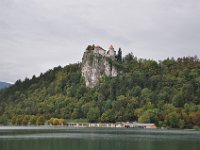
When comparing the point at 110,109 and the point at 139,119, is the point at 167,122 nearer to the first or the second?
the point at 139,119

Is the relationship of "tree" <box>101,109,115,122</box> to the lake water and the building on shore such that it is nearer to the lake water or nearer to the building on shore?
the building on shore

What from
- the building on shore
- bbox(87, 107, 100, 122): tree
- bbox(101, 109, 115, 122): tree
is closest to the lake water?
the building on shore

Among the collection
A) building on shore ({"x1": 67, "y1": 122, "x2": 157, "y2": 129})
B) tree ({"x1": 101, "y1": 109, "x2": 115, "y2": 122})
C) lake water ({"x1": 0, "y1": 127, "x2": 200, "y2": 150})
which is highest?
tree ({"x1": 101, "y1": 109, "x2": 115, "y2": 122})

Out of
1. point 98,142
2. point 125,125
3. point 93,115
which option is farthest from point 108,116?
point 98,142

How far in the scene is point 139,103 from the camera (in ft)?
630

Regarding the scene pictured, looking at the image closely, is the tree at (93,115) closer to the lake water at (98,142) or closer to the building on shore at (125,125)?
the building on shore at (125,125)

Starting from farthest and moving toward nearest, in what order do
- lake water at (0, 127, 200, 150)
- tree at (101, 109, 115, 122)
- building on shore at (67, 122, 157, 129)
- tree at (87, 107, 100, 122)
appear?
1. tree at (87, 107, 100, 122)
2. tree at (101, 109, 115, 122)
3. building on shore at (67, 122, 157, 129)
4. lake water at (0, 127, 200, 150)

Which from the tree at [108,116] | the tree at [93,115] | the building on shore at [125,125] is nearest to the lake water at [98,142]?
the building on shore at [125,125]

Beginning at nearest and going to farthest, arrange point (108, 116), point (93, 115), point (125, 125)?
point (125, 125), point (108, 116), point (93, 115)

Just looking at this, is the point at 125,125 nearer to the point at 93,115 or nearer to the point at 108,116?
the point at 108,116

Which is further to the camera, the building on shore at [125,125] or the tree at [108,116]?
the tree at [108,116]

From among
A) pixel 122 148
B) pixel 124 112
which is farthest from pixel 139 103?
pixel 122 148

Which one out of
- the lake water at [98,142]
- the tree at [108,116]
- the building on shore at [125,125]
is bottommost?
the lake water at [98,142]

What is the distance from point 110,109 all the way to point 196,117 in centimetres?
5719
